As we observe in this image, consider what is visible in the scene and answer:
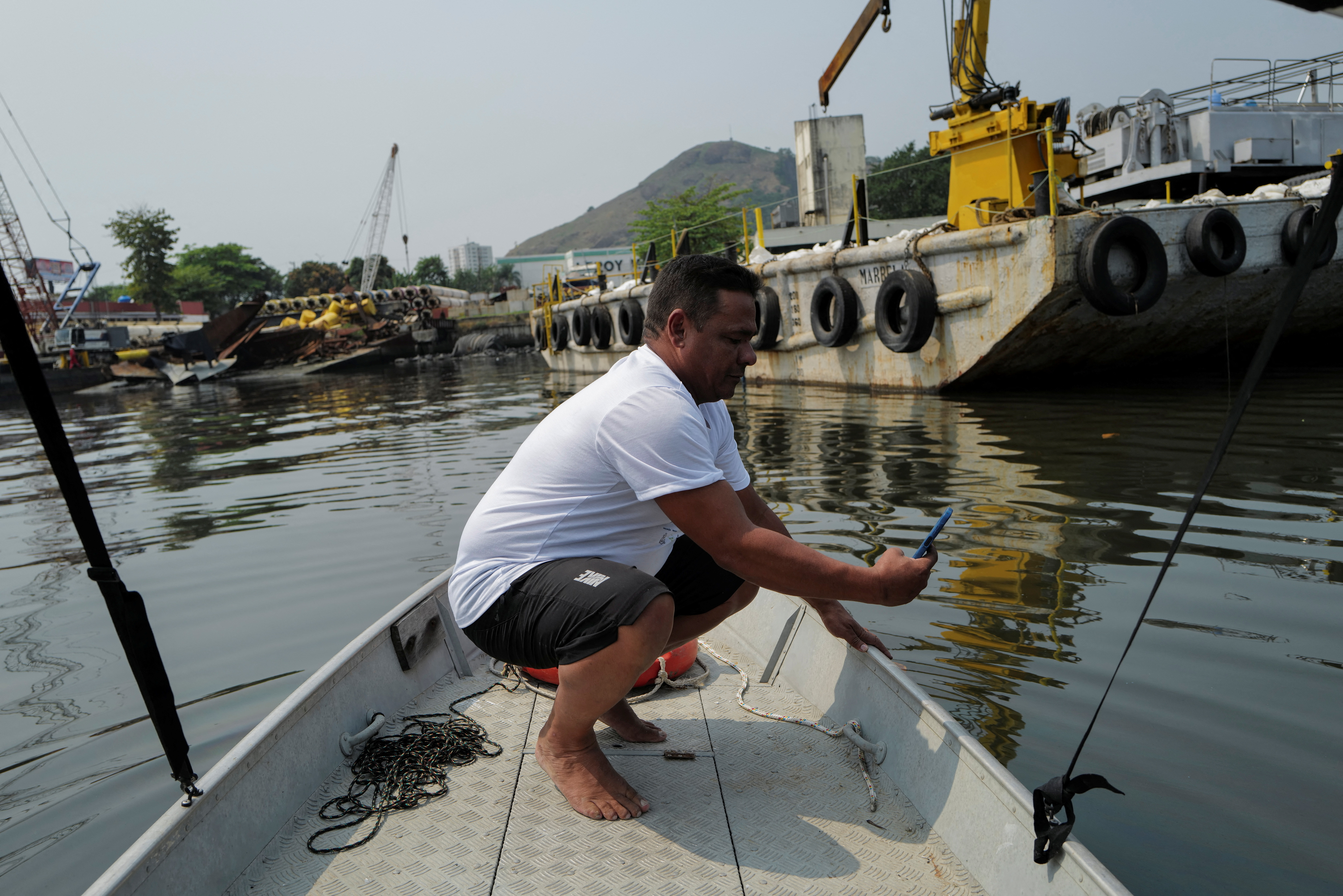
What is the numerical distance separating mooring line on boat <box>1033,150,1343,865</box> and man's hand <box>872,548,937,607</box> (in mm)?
450

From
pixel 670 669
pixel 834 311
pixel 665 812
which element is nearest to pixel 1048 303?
pixel 834 311

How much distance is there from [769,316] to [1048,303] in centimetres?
485

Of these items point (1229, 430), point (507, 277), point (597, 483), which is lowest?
point (597, 483)

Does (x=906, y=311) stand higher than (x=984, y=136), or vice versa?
(x=984, y=136)

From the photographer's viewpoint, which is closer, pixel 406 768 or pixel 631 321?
pixel 406 768

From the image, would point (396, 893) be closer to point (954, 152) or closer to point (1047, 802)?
point (1047, 802)

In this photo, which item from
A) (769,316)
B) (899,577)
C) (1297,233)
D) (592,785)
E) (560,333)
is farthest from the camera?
(560,333)

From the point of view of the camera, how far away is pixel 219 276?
78812 millimetres

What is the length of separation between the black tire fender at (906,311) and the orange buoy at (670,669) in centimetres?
786

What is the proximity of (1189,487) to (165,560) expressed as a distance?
261 inches

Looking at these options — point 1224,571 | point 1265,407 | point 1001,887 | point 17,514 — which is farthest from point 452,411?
point 1001,887

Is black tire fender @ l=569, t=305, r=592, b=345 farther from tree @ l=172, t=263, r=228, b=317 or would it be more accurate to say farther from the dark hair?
tree @ l=172, t=263, r=228, b=317

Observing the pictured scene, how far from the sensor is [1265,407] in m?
7.98

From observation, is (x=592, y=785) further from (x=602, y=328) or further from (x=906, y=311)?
(x=602, y=328)
